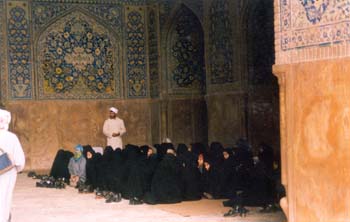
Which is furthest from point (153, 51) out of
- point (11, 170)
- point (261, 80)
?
point (11, 170)

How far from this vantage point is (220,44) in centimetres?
1303

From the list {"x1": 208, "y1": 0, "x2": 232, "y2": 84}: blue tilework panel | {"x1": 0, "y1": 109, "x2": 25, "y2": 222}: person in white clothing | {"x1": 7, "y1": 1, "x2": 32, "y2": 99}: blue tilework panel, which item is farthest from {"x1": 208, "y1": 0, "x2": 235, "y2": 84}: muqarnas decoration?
{"x1": 0, "y1": 109, "x2": 25, "y2": 222}: person in white clothing

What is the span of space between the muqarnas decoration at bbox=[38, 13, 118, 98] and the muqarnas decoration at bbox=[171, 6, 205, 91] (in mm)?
1558

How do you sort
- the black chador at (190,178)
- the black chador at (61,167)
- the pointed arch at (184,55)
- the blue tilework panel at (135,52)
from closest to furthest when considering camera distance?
the black chador at (190,178) → the black chador at (61,167) → the pointed arch at (184,55) → the blue tilework panel at (135,52)

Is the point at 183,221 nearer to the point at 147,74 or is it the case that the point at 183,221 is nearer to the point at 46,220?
the point at 46,220

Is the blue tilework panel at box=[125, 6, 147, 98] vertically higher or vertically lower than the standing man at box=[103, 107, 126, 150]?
higher

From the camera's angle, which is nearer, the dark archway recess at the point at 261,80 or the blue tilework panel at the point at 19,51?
the dark archway recess at the point at 261,80

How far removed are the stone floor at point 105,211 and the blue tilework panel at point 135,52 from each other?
5.75m

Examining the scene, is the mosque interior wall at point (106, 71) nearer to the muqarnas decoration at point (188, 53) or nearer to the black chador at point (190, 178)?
the muqarnas decoration at point (188, 53)

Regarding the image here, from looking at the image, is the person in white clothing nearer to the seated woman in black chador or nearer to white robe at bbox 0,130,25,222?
white robe at bbox 0,130,25,222

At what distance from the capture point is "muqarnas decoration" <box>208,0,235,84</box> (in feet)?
41.9

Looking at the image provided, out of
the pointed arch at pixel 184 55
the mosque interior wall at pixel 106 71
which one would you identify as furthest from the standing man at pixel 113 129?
the pointed arch at pixel 184 55

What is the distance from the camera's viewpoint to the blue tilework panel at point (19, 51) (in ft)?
46.5

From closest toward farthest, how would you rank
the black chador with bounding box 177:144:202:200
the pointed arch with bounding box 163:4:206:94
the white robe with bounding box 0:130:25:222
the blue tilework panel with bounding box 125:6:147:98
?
the white robe with bounding box 0:130:25:222 → the black chador with bounding box 177:144:202:200 → the pointed arch with bounding box 163:4:206:94 → the blue tilework panel with bounding box 125:6:147:98
